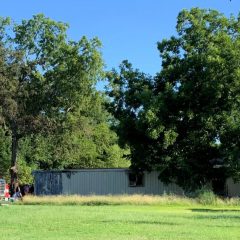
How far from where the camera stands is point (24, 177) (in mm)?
66125

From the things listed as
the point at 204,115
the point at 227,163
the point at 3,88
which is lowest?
the point at 227,163

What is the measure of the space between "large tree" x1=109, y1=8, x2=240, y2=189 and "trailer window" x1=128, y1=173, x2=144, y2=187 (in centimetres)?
216

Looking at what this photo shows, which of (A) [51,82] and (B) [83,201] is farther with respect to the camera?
(A) [51,82]

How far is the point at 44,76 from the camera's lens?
58.3m

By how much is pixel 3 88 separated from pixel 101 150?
23544mm

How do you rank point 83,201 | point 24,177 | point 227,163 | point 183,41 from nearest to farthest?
1. point 83,201
2. point 227,163
3. point 183,41
4. point 24,177

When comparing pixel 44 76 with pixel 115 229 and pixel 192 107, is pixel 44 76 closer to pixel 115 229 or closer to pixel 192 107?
pixel 192 107

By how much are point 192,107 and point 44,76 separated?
20.1 metres

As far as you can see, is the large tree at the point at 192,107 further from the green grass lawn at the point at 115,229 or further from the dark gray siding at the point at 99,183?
the green grass lawn at the point at 115,229

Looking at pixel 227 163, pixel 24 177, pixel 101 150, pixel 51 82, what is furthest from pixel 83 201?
pixel 101 150

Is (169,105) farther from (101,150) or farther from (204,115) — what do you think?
(101,150)

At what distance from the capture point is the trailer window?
48.0 m

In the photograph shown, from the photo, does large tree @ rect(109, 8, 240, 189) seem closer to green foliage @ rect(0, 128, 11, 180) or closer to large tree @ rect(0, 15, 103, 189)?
large tree @ rect(0, 15, 103, 189)

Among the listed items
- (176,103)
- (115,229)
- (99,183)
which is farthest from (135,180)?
(115,229)
